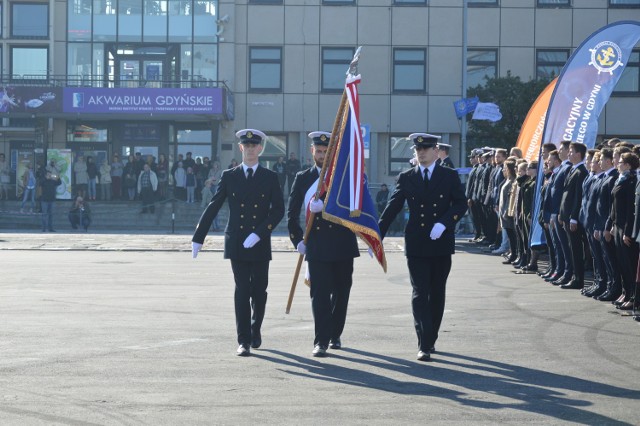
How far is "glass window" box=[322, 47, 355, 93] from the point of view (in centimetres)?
4419

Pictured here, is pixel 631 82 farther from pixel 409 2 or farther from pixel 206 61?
pixel 206 61

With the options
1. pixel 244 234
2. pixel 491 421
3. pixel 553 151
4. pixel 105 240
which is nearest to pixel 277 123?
pixel 105 240

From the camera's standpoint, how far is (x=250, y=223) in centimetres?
1014

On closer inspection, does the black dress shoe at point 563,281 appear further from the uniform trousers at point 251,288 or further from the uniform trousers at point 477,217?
the uniform trousers at point 477,217

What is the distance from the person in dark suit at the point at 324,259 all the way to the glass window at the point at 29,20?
36322mm

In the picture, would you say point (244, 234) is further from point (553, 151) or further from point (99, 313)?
point (553, 151)

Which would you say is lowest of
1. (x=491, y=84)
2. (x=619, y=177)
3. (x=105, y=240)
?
(x=105, y=240)

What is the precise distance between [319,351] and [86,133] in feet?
119

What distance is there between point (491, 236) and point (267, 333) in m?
14.5

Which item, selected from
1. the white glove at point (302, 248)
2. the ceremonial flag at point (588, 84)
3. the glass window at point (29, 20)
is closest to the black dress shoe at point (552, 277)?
the ceremonial flag at point (588, 84)

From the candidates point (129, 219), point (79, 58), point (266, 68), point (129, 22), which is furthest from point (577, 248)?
point (79, 58)

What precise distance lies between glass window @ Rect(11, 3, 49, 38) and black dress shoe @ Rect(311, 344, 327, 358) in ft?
122

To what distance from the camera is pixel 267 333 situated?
1121 centimetres

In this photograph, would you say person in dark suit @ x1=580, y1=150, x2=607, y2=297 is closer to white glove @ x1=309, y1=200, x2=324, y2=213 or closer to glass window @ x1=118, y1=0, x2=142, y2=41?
white glove @ x1=309, y1=200, x2=324, y2=213
